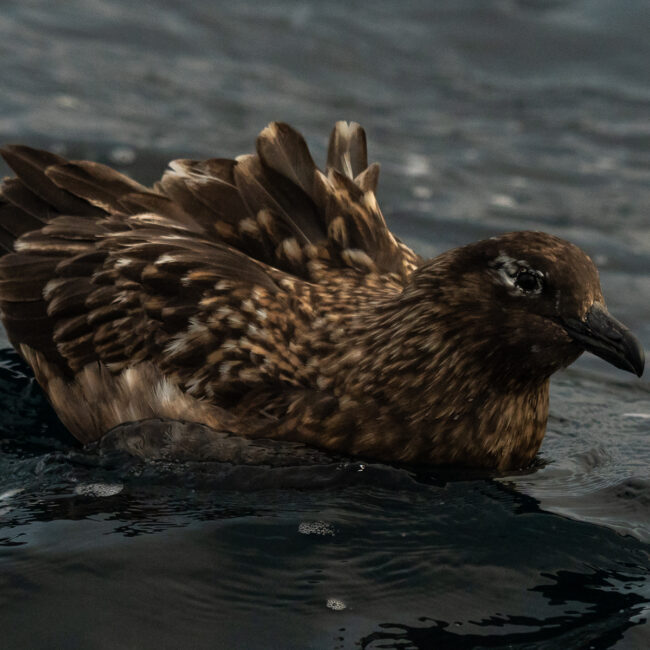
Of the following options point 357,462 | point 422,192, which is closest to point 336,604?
point 357,462

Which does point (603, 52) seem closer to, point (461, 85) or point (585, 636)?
point (461, 85)

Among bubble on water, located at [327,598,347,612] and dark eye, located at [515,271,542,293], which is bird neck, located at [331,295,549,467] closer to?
dark eye, located at [515,271,542,293]

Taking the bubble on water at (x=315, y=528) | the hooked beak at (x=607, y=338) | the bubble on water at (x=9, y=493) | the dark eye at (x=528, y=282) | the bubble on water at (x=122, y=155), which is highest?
the bubble on water at (x=122, y=155)

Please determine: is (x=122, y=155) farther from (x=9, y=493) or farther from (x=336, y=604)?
(x=336, y=604)

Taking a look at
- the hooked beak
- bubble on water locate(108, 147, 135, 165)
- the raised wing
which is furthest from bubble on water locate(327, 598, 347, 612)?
bubble on water locate(108, 147, 135, 165)

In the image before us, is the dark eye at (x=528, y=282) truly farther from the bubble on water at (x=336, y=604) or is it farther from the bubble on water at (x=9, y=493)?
the bubble on water at (x=9, y=493)

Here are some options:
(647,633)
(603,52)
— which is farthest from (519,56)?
(647,633)

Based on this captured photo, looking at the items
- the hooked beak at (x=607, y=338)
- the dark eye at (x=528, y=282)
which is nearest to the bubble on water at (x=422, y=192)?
the dark eye at (x=528, y=282)
